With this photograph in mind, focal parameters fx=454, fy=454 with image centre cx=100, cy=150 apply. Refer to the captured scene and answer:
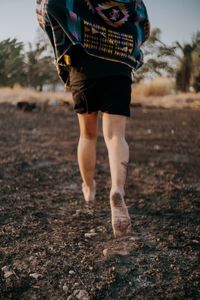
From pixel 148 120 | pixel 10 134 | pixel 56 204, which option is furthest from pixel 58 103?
pixel 56 204

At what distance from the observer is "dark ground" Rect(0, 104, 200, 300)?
6.33 ft

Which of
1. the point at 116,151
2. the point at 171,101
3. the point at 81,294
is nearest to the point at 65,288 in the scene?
the point at 81,294

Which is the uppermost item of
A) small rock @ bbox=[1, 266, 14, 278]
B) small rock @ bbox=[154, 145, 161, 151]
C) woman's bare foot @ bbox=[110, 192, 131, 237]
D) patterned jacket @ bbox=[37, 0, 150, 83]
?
patterned jacket @ bbox=[37, 0, 150, 83]

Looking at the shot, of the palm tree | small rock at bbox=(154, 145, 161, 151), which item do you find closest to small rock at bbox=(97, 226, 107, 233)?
small rock at bbox=(154, 145, 161, 151)

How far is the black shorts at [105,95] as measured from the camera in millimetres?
2367

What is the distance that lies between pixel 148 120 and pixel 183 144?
3.01 m

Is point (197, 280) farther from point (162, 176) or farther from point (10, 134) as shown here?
point (10, 134)

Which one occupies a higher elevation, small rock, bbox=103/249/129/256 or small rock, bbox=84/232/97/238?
small rock, bbox=84/232/97/238

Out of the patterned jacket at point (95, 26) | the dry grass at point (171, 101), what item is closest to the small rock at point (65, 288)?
the patterned jacket at point (95, 26)

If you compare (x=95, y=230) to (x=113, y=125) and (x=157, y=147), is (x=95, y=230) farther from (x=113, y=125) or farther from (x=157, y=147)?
(x=157, y=147)

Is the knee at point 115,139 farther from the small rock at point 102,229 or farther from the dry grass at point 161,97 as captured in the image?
the dry grass at point 161,97

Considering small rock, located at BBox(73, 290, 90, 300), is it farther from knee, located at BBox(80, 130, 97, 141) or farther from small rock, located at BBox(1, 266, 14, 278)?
knee, located at BBox(80, 130, 97, 141)

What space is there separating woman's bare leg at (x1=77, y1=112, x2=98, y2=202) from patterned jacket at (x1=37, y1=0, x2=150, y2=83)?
0.34 metres

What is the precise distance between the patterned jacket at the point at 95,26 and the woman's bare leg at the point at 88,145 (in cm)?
34
